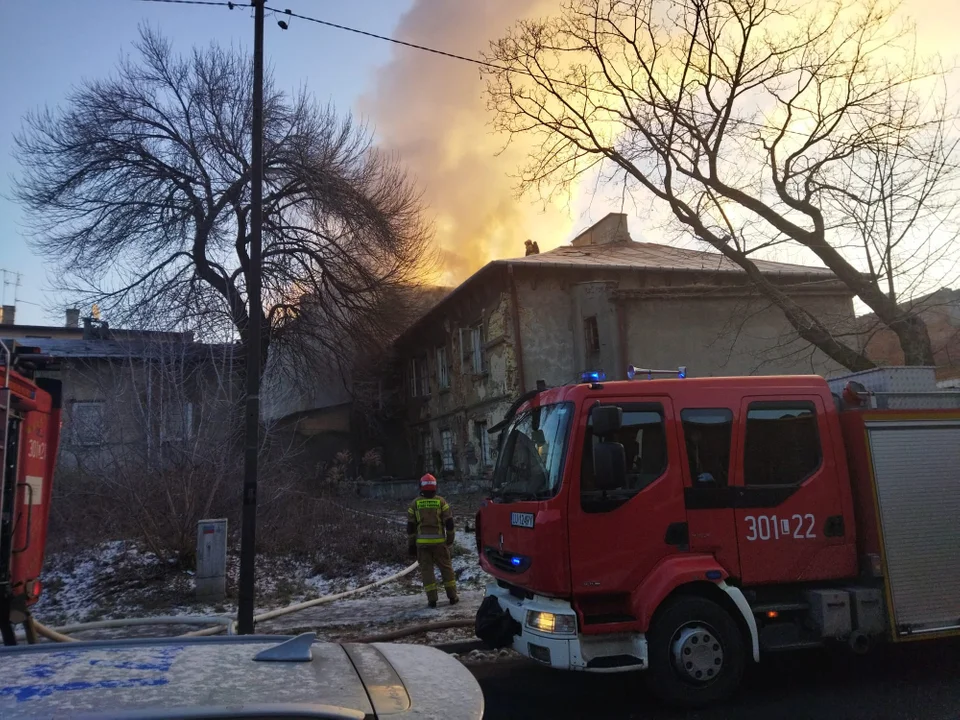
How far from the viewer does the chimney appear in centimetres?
2597

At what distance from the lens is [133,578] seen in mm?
10883

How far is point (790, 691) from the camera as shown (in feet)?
19.2

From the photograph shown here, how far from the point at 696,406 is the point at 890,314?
7.80 meters

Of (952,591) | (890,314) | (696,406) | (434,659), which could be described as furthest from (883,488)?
(890,314)

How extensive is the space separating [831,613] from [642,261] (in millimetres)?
16690

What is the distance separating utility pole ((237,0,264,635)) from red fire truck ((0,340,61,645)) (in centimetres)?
186

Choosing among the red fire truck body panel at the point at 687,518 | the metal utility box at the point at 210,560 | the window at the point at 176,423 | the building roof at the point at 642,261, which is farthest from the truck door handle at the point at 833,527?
the building roof at the point at 642,261

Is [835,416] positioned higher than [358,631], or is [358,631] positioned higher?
[835,416]

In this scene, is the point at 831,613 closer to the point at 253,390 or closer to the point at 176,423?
the point at 253,390

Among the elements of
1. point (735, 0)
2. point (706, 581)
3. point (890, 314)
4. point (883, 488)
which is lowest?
point (706, 581)

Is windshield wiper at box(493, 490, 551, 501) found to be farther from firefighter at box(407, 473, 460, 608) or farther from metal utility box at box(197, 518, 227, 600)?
metal utility box at box(197, 518, 227, 600)

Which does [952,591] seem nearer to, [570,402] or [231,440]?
[570,402]

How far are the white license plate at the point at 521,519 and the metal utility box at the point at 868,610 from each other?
8.40 feet

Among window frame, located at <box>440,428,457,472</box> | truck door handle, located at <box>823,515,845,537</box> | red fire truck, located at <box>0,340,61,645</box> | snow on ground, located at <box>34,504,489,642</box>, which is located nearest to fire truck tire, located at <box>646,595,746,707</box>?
truck door handle, located at <box>823,515,845,537</box>
